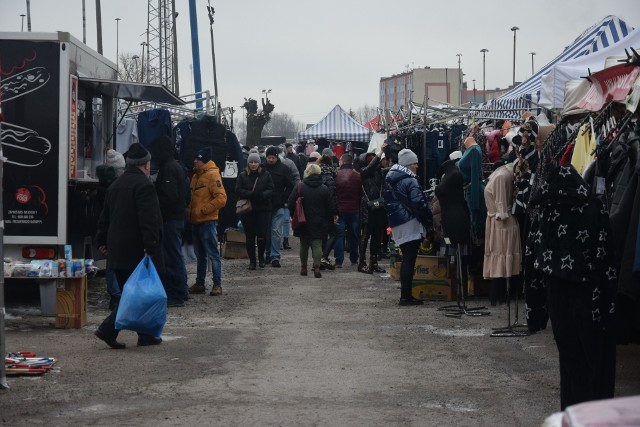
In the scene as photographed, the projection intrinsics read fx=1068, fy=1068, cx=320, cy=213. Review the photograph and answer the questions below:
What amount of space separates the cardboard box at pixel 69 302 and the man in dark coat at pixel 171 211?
203 cm

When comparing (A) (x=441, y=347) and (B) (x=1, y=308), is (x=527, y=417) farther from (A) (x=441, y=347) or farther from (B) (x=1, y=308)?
(B) (x=1, y=308)

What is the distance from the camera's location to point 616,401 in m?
3.90

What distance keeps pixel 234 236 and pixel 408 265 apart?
25.7ft

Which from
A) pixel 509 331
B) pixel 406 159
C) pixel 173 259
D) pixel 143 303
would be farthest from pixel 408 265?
pixel 143 303

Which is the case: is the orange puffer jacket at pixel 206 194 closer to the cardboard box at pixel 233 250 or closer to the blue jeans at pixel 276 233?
the blue jeans at pixel 276 233

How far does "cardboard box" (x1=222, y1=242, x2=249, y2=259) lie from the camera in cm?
2184

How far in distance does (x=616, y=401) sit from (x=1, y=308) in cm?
595

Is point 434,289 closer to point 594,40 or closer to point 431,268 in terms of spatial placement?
point 431,268

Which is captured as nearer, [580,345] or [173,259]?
[580,345]

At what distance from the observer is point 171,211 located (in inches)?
560

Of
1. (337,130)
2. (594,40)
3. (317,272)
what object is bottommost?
(317,272)

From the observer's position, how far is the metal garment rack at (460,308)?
13.6m

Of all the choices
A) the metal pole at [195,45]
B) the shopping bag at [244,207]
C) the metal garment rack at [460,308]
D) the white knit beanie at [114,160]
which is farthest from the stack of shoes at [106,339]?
the metal pole at [195,45]

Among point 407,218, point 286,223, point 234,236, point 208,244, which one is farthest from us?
point 286,223
